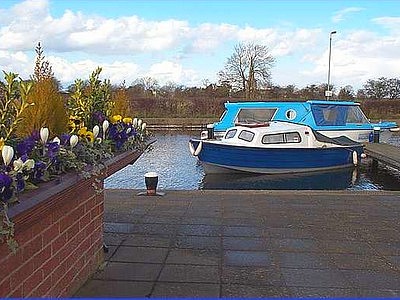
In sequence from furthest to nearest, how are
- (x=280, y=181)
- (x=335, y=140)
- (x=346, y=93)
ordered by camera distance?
(x=346, y=93) → (x=335, y=140) → (x=280, y=181)

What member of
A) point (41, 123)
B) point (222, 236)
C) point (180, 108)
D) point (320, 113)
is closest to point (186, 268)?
point (222, 236)

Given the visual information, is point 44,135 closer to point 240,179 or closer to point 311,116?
point 240,179

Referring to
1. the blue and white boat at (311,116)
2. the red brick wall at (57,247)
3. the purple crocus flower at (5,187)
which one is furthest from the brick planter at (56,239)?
the blue and white boat at (311,116)

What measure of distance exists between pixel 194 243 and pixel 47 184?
2676mm

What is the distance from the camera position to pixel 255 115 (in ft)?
62.3

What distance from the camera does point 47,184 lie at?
2.66 meters

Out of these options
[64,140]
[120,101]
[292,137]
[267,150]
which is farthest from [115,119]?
[292,137]

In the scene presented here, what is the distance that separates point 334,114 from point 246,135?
4.93 meters

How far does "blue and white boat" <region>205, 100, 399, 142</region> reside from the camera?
1784 cm

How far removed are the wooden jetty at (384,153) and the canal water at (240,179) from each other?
0.68 meters

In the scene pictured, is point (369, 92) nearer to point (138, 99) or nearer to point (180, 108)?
point (180, 108)

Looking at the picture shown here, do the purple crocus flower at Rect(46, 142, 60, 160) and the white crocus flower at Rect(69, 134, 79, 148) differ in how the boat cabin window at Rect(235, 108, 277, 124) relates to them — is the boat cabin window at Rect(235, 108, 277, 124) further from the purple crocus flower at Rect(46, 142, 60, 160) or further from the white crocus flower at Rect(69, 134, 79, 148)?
the purple crocus flower at Rect(46, 142, 60, 160)

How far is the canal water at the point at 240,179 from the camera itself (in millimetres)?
13992

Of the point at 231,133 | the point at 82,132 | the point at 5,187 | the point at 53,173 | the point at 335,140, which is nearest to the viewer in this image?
the point at 5,187
